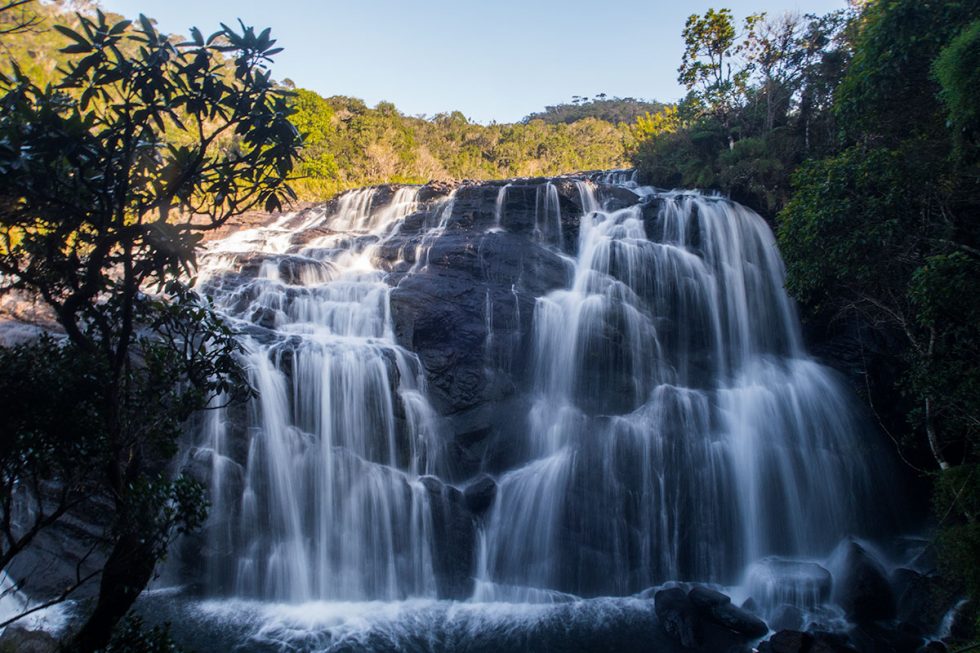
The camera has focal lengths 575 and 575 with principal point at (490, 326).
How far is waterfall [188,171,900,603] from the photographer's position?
1151 cm

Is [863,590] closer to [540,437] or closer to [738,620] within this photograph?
[738,620]

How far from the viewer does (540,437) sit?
1330cm

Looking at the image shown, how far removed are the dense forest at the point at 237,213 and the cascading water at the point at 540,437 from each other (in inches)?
66.5

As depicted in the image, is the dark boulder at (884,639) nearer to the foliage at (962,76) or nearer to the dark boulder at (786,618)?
the dark boulder at (786,618)

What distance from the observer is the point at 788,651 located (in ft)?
29.9

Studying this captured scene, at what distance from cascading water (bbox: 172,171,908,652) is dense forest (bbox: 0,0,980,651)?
169cm

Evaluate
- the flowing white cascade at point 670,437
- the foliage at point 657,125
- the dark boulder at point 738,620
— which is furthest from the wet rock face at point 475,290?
the foliage at point 657,125

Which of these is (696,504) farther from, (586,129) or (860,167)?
(586,129)

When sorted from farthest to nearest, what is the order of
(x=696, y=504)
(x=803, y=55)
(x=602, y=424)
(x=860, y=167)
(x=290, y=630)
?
(x=803, y=55)
(x=602, y=424)
(x=696, y=504)
(x=860, y=167)
(x=290, y=630)

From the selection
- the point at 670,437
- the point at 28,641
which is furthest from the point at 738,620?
the point at 28,641

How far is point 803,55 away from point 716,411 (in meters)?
15.9

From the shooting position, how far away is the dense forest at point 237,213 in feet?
14.3

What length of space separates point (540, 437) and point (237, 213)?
31.6ft

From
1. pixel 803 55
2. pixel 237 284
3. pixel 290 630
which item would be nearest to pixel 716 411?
pixel 290 630
